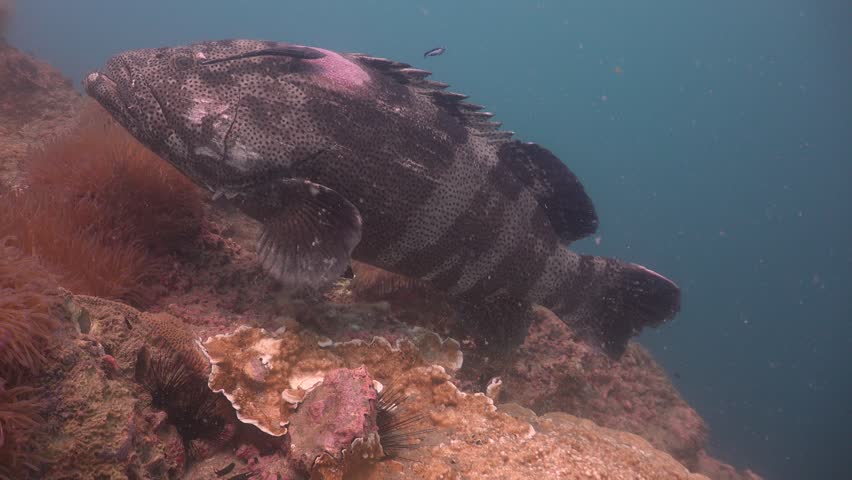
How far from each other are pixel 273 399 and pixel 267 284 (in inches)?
51.8

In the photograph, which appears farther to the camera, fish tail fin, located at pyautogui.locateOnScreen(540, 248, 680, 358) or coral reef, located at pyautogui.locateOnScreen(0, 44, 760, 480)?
fish tail fin, located at pyautogui.locateOnScreen(540, 248, 680, 358)

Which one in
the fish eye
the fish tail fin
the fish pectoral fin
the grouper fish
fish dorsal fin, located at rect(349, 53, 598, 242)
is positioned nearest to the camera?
the fish pectoral fin

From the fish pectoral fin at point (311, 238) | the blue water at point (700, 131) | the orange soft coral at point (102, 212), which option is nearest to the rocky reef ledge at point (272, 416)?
the fish pectoral fin at point (311, 238)

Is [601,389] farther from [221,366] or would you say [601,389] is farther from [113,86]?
[113,86]

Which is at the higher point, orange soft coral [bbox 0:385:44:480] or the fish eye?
the fish eye

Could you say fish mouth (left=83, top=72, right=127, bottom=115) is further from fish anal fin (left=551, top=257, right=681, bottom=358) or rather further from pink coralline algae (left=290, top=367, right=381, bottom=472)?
fish anal fin (left=551, top=257, right=681, bottom=358)

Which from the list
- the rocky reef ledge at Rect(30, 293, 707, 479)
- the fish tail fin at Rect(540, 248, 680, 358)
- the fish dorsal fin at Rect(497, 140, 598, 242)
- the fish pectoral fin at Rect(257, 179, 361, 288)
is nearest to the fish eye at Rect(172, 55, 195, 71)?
the fish pectoral fin at Rect(257, 179, 361, 288)

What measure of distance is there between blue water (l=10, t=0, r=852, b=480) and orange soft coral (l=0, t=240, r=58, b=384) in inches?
1403

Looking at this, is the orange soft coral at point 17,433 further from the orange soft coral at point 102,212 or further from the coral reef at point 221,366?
the orange soft coral at point 102,212

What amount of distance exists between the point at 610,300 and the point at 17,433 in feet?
15.4

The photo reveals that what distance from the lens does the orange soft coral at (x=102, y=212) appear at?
2.95 metres

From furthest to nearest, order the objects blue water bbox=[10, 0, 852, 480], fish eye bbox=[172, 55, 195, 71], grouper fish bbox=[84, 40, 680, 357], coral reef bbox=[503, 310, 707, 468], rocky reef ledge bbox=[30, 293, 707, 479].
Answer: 1. blue water bbox=[10, 0, 852, 480]
2. coral reef bbox=[503, 310, 707, 468]
3. fish eye bbox=[172, 55, 195, 71]
4. grouper fish bbox=[84, 40, 680, 357]
5. rocky reef ledge bbox=[30, 293, 707, 479]

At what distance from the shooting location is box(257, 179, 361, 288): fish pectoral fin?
314cm

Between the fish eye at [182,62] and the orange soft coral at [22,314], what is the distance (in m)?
1.89
